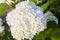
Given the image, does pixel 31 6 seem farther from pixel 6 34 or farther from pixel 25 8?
pixel 6 34

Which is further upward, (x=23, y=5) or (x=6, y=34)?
(x=23, y=5)

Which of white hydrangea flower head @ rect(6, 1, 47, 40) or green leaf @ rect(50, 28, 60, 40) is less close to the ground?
white hydrangea flower head @ rect(6, 1, 47, 40)

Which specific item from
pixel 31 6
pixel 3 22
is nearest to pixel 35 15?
pixel 31 6

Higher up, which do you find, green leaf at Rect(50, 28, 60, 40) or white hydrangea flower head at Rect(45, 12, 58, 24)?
white hydrangea flower head at Rect(45, 12, 58, 24)

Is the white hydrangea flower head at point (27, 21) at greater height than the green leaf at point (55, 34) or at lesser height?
greater

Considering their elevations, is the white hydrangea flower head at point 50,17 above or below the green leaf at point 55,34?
above

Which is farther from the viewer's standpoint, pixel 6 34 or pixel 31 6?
pixel 6 34

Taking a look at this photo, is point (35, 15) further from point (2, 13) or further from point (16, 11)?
point (2, 13)
